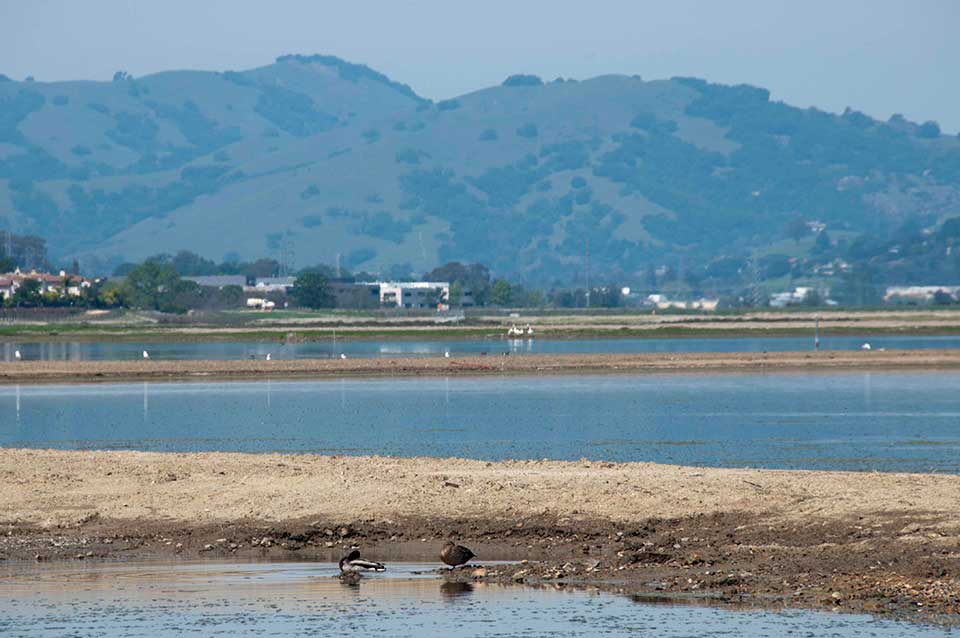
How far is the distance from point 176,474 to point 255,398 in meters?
29.4

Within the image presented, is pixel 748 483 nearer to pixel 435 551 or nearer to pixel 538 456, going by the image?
pixel 435 551

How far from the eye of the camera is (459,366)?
70625 millimetres

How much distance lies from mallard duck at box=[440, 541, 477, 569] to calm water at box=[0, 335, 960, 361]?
210 ft

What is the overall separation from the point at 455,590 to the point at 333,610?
1.58 metres

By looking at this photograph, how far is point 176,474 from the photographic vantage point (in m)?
25.3

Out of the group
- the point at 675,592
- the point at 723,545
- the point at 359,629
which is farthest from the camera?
the point at 723,545

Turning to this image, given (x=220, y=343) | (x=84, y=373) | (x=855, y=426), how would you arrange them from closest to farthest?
(x=855, y=426) → (x=84, y=373) → (x=220, y=343)

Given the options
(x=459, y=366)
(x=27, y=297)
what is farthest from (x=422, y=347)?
(x=27, y=297)

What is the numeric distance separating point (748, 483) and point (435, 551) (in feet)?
16.5

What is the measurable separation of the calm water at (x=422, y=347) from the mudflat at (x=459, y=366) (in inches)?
416

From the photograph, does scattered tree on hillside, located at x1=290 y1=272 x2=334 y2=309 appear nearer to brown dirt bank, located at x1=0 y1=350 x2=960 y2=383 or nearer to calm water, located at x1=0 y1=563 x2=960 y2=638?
brown dirt bank, located at x1=0 y1=350 x2=960 y2=383

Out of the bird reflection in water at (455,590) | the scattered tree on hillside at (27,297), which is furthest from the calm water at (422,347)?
the bird reflection in water at (455,590)

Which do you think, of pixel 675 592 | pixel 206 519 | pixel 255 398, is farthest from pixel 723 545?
pixel 255 398

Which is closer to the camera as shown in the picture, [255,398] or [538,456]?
[538,456]
